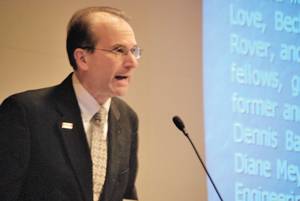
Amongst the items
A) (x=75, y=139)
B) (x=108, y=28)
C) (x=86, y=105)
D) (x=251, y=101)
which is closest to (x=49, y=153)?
(x=75, y=139)

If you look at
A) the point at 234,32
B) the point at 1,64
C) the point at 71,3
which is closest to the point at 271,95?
the point at 234,32

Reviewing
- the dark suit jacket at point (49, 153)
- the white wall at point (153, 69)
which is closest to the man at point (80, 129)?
the dark suit jacket at point (49, 153)

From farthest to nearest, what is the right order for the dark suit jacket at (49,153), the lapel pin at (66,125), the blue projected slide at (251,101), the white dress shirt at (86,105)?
the blue projected slide at (251,101), the white dress shirt at (86,105), the lapel pin at (66,125), the dark suit jacket at (49,153)

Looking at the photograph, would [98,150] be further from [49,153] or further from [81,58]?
[81,58]

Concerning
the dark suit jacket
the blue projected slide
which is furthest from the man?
the blue projected slide

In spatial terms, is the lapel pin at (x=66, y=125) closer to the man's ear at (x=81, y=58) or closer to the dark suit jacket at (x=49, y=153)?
the dark suit jacket at (x=49, y=153)

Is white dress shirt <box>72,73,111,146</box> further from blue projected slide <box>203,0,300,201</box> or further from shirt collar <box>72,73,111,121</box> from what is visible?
blue projected slide <box>203,0,300,201</box>

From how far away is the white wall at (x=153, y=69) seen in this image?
136 inches

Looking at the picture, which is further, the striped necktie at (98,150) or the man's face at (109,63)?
the man's face at (109,63)

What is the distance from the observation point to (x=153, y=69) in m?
3.72

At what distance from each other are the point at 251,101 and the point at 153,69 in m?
0.63

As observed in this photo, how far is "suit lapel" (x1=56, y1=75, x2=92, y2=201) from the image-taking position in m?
2.37

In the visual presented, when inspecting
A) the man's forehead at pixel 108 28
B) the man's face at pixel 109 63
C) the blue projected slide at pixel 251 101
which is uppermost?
the man's forehead at pixel 108 28

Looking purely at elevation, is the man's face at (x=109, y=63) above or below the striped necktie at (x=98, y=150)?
above
